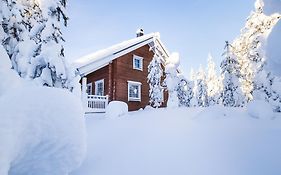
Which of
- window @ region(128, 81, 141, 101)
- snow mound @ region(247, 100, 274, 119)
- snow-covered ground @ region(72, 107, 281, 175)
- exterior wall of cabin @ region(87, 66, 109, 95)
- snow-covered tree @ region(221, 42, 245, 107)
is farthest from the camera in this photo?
window @ region(128, 81, 141, 101)

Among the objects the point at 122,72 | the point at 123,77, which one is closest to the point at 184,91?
the point at 123,77

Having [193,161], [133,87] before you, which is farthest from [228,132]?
[133,87]

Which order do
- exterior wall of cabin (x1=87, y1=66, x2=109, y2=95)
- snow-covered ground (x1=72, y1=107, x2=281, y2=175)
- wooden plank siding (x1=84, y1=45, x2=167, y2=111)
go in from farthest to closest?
exterior wall of cabin (x1=87, y1=66, x2=109, y2=95), wooden plank siding (x1=84, y1=45, x2=167, y2=111), snow-covered ground (x1=72, y1=107, x2=281, y2=175)

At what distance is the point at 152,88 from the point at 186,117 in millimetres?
12552

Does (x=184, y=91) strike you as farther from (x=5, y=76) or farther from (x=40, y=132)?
(x=40, y=132)

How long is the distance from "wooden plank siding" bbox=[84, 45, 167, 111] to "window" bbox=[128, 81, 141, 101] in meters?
0.34

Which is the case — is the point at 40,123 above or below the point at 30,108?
below

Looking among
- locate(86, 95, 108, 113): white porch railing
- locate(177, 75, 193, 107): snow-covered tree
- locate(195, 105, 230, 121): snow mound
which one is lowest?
locate(195, 105, 230, 121): snow mound

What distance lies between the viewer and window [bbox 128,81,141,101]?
20019 mm

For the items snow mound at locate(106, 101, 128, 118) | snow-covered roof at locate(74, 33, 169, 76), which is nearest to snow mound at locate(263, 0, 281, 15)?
snow mound at locate(106, 101, 128, 118)

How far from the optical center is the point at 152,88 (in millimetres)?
19734

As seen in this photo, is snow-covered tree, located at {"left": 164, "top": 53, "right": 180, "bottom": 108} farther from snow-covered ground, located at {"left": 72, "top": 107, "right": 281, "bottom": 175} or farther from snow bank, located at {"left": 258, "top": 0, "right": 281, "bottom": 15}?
snow bank, located at {"left": 258, "top": 0, "right": 281, "bottom": 15}

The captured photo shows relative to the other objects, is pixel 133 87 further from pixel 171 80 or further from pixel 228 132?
pixel 228 132

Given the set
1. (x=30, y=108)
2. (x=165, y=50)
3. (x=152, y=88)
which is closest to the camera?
(x=30, y=108)
